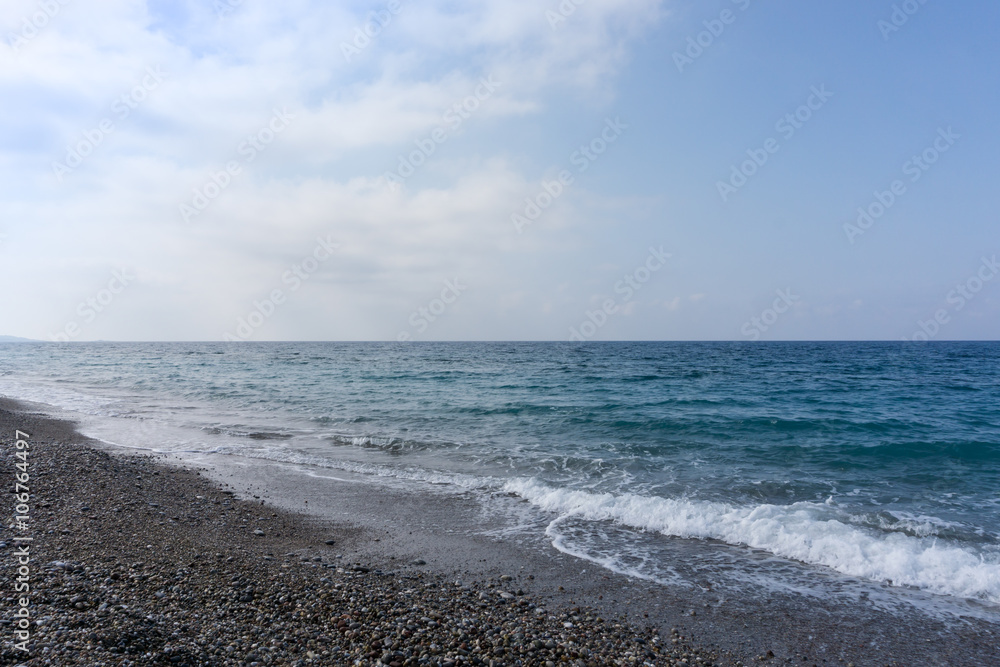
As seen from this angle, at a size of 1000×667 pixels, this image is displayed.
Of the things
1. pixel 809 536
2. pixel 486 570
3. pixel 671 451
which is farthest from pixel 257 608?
pixel 671 451

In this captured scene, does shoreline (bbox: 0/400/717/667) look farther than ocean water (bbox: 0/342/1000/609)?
No

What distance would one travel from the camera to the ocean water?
866 centimetres

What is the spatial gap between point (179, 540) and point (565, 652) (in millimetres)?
6161

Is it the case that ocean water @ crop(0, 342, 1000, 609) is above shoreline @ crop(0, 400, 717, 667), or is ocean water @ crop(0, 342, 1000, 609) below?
below

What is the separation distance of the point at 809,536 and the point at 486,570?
5684 millimetres

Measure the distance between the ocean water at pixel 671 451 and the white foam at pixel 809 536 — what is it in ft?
0.11

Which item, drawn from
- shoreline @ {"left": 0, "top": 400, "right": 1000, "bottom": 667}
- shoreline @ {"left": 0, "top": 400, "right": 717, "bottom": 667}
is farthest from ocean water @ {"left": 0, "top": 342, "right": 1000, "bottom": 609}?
shoreline @ {"left": 0, "top": 400, "right": 717, "bottom": 667}

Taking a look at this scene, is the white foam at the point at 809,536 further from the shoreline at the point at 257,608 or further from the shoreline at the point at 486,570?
the shoreline at the point at 257,608

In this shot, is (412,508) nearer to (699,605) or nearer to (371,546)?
(371,546)

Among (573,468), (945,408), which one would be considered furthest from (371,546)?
(945,408)

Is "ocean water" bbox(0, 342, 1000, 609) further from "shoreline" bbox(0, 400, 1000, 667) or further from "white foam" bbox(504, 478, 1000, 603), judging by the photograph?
"shoreline" bbox(0, 400, 1000, 667)

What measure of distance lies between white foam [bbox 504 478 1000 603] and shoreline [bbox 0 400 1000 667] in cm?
88

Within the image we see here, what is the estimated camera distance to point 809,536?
869 cm

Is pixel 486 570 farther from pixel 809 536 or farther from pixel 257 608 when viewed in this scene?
pixel 809 536
